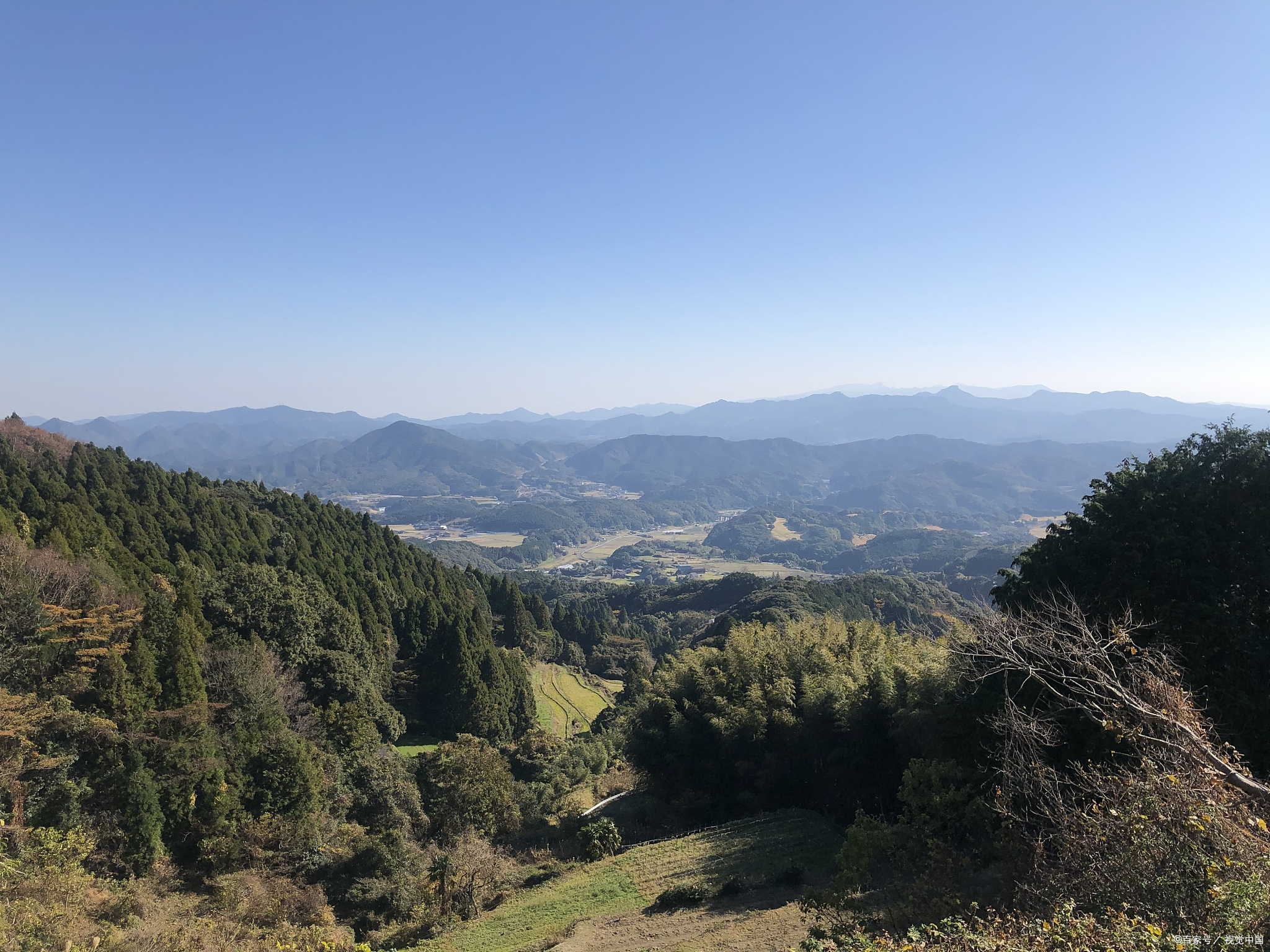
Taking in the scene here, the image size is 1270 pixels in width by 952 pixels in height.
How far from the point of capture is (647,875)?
15078 mm

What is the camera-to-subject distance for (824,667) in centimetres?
1928

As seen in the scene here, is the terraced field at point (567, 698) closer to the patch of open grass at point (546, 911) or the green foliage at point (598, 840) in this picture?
the green foliage at point (598, 840)

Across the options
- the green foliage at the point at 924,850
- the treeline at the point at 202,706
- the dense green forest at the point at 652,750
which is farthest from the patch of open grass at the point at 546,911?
the green foliage at the point at 924,850

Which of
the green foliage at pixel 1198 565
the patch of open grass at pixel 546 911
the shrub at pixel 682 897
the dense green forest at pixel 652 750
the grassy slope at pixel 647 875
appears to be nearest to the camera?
the dense green forest at pixel 652 750

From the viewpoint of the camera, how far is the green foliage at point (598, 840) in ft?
54.7

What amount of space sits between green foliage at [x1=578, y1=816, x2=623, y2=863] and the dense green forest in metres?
0.08

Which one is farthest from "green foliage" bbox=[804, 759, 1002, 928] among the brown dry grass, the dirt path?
the brown dry grass

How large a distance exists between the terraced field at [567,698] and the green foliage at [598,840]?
16.8 metres

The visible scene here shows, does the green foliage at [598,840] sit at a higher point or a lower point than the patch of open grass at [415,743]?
higher

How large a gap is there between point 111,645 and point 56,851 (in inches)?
268

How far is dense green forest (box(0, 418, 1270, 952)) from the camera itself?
23.8ft

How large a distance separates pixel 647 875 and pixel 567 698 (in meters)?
29.5

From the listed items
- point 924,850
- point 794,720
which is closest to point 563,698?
point 794,720

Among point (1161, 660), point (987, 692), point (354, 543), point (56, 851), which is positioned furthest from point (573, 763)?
point (354, 543)
